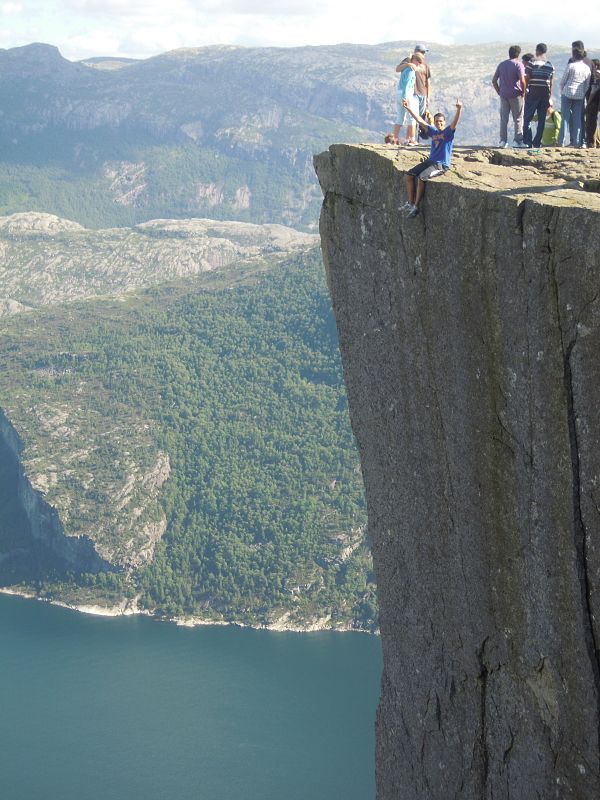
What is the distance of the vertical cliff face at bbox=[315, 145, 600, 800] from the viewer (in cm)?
855

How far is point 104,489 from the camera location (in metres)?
136

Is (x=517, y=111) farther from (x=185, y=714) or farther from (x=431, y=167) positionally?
(x=185, y=714)

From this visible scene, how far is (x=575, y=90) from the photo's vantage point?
46.5ft

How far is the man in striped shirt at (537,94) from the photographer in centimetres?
1455

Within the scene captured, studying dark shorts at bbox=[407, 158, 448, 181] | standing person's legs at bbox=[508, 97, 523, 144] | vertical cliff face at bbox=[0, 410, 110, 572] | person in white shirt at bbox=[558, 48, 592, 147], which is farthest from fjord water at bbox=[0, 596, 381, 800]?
dark shorts at bbox=[407, 158, 448, 181]

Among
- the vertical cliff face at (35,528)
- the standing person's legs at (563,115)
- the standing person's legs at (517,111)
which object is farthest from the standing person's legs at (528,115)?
the vertical cliff face at (35,528)

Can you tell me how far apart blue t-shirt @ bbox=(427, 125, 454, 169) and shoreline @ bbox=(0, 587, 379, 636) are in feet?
318

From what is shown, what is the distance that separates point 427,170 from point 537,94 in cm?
500

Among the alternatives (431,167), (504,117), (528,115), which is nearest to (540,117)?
(528,115)

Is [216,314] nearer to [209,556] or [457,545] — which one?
[209,556]

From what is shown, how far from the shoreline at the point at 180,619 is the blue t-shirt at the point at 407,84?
9400cm

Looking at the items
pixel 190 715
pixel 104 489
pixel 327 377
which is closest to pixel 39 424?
pixel 104 489

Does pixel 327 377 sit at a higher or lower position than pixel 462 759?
lower

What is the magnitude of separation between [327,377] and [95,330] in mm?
39471
